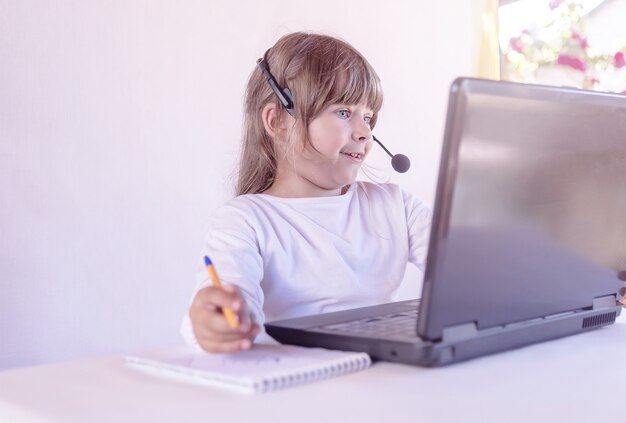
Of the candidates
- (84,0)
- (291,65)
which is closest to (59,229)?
(84,0)

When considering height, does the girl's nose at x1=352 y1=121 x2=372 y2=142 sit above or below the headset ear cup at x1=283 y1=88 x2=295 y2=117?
below

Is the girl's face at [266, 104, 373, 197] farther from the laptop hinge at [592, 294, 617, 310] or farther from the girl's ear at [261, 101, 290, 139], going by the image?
the laptop hinge at [592, 294, 617, 310]

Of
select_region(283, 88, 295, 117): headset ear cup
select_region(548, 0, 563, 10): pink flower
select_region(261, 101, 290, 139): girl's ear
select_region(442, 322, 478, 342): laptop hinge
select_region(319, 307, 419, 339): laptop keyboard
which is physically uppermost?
select_region(548, 0, 563, 10): pink flower

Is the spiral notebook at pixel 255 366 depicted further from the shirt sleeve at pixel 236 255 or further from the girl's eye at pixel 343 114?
the girl's eye at pixel 343 114

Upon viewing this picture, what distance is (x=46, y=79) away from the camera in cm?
186

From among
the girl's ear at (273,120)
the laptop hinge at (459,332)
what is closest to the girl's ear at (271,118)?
the girl's ear at (273,120)

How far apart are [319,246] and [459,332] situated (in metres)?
0.61

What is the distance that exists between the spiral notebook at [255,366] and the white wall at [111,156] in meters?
1.09

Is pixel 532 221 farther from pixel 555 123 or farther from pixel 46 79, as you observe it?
pixel 46 79

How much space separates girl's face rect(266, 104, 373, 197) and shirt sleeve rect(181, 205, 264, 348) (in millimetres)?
160

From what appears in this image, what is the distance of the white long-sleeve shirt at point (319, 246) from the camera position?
4.21 ft

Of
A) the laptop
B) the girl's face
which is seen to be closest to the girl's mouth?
the girl's face

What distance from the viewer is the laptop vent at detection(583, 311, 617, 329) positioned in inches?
39.7

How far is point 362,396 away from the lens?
0.69 meters
